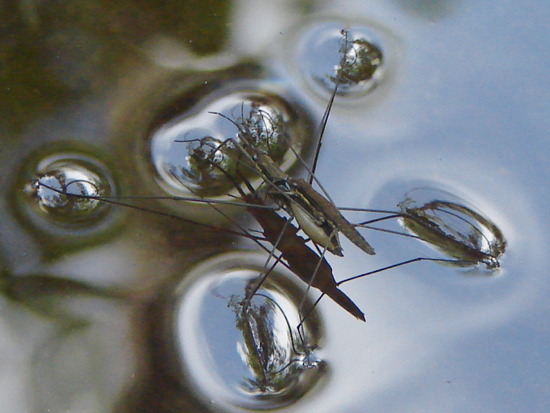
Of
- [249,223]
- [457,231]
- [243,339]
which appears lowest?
[243,339]

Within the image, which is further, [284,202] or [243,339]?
[284,202]

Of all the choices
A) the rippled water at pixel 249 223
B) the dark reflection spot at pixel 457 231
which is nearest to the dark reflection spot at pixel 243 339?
the rippled water at pixel 249 223

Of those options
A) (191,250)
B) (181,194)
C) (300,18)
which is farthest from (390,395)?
(300,18)

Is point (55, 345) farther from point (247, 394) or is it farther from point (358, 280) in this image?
point (358, 280)

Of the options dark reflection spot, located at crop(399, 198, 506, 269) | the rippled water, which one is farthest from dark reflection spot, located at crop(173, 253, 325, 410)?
dark reflection spot, located at crop(399, 198, 506, 269)

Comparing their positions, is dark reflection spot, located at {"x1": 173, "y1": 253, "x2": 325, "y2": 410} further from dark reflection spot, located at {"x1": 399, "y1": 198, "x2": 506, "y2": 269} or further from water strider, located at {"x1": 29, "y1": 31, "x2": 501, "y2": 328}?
dark reflection spot, located at {"x1": 399, "y1": 198, "x2": 506, "y2": 269}

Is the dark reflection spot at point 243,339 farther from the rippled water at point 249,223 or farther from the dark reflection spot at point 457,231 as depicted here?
the dark reflection spot at point 457,231

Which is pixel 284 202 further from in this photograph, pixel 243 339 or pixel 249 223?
pixel 243 339

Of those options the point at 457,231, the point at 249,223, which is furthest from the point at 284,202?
the point at 457,231

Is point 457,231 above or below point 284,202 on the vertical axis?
below
